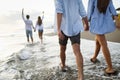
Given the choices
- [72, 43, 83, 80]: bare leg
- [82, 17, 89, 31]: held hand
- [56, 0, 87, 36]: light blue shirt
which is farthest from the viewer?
[82, 17, 89, 31]: held hand

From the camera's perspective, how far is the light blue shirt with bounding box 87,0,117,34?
5.27m

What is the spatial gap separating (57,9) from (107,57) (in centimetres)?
137

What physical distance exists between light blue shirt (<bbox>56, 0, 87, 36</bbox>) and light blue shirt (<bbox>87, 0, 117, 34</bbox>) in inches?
22.1

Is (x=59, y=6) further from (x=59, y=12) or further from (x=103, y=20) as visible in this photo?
(x=103, y=20)

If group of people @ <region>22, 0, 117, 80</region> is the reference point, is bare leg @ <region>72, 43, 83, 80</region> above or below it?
below

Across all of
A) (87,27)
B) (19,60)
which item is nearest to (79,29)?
(87,27)

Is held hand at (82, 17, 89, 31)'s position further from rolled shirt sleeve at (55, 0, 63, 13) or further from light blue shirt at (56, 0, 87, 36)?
rolled shirt sleeve at (55, 0, 63, 13)

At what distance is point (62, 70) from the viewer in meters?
5.85

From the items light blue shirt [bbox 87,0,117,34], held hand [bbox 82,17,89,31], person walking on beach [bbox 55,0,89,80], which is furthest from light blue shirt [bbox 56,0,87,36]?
light blue shirt [bbox 87,0,117,34]

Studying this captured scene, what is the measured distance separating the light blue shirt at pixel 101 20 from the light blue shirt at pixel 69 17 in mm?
561

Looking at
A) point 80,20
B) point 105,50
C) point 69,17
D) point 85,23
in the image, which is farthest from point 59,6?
point 105,50

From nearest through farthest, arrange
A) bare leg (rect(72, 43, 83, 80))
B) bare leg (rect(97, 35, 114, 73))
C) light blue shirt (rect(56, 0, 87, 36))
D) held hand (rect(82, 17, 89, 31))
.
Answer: bare leg (rect(72, 43, 83, 80)), light blue shirt (rect(56, 0, 87, 36)), held hand (rect(82, 17, 89, 31)), bare leg (rect(97, 35, 114, 73))

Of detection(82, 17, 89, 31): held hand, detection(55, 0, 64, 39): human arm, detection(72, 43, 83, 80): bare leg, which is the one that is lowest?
detection(72, 43, 83, 80): bare leg

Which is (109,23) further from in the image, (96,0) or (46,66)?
(46,66)
